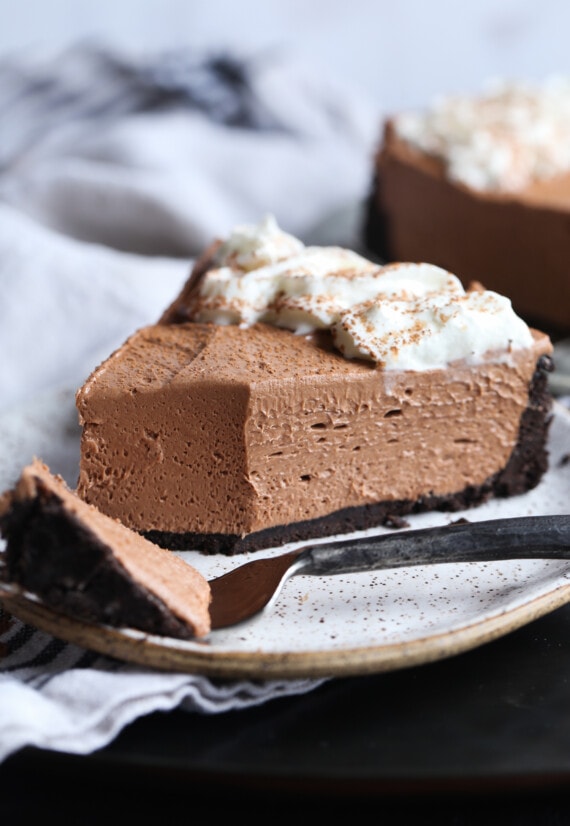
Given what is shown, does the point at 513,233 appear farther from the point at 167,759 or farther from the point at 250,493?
the point at 167,759

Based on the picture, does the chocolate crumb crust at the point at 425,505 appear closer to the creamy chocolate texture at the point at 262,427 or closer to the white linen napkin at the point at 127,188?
the creamy chocolate texture at the point at 262,427

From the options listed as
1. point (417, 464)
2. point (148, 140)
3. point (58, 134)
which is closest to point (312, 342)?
point (417, 464)

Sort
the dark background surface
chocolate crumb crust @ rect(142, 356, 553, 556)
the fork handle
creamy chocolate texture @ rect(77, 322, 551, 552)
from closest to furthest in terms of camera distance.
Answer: the dark background surface < the fork handle < creamy chocolate texture @ rect(77, 322, 551, 552) < chocolate crumb crust @ rect(142, 356, 553, 556)

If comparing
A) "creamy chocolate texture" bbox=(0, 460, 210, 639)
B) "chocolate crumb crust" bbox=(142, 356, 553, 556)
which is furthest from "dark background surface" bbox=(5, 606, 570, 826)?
"chocolate crumb crust" bbox=(142, 356, 553, 556)

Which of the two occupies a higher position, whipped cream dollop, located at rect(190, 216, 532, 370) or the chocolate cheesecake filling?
whipped cream dollop, located at rect(190, 216, 532, 370)

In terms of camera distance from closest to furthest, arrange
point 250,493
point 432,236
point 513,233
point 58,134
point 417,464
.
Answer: point 250,493 → point 417,464 → point 513,233 → point 432,236 → point 58,134

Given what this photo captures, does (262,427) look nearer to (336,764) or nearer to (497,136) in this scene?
(336,764)

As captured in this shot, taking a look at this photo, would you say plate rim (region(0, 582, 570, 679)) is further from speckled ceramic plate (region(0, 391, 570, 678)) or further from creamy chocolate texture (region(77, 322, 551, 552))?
creamy chocolate texture (region(77, 322, 551, 552))
